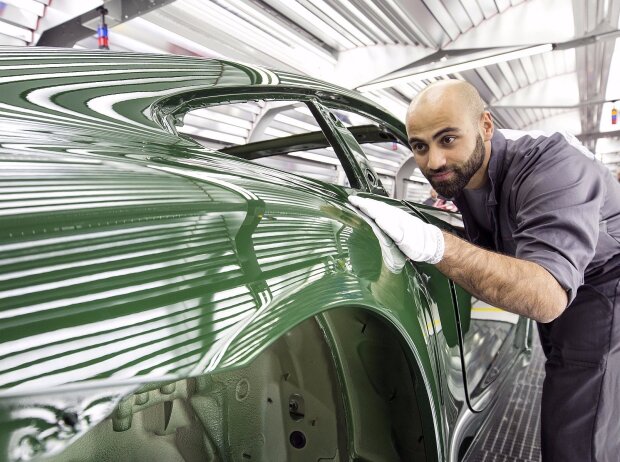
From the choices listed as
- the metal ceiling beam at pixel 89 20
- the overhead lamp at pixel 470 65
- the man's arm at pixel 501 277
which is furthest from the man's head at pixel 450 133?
the overhead lamp at pixel 470 65

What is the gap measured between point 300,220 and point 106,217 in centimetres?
35

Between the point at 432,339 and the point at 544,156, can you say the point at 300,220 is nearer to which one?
the point at 432,339

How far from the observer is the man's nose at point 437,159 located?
5.97ft

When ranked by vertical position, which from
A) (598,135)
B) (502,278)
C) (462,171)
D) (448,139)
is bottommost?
(502,278)

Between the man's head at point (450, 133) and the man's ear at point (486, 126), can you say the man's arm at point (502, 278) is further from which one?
the man's ear at point (486, 126)

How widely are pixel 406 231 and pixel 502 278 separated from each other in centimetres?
40

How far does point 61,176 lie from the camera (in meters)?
0.56

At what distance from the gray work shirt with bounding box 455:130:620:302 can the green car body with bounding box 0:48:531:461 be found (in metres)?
0.30

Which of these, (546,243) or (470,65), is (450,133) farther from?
(470,65)

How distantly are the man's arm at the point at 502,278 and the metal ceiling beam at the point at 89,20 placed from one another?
3099 mm

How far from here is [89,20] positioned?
356 centimetres

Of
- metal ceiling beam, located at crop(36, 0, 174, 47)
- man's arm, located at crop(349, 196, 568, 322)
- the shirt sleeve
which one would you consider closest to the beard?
the shirt sleeve

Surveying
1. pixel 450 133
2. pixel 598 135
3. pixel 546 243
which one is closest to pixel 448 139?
pixel 450 133

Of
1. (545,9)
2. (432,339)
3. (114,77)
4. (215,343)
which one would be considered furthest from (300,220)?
(545,9)
